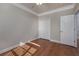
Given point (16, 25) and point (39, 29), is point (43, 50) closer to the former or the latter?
point (39, 29)

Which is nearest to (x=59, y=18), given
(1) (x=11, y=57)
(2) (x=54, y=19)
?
(2) (x=54, y=19)

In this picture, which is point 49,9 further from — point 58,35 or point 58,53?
point 58,53

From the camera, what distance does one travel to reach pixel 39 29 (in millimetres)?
1684

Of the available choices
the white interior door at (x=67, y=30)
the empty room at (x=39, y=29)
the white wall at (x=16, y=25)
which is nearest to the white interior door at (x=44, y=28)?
the empty room at (x=39, y=29)

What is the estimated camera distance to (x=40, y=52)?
147cm

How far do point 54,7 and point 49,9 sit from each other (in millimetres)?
109

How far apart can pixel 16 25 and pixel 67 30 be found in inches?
45.7

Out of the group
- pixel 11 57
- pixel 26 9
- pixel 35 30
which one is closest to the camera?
pixel 11 57

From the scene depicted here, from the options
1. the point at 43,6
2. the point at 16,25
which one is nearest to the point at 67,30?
the point at 43,6

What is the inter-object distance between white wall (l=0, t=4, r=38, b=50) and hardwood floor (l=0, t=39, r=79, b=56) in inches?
6.4

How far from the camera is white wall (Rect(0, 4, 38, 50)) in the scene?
5.13 feet

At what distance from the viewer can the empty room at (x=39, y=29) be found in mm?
1512

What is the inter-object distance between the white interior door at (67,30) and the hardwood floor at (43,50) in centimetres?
12

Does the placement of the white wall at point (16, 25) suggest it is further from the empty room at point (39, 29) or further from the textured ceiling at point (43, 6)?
the textured ceiling at point (43, 6)
